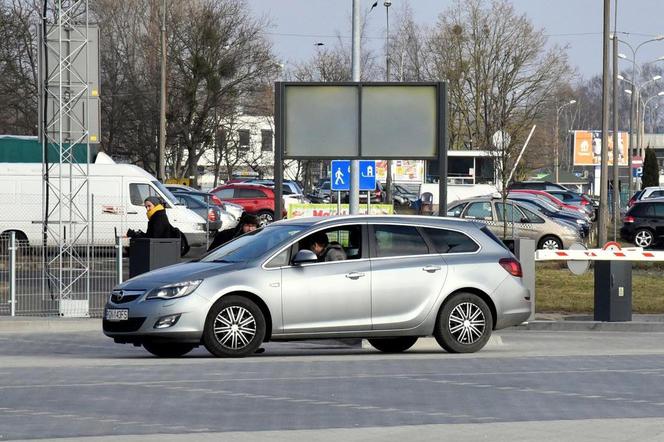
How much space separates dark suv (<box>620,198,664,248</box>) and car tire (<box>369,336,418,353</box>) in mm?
27760

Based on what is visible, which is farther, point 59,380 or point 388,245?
point 388,245

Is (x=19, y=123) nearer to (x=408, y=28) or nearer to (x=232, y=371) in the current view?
(x=408, y=28)

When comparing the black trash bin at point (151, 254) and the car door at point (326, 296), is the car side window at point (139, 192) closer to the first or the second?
the black trash bin at point (151, 254)

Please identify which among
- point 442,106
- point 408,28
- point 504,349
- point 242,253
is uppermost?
point 408,28

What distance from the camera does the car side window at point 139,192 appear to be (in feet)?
117

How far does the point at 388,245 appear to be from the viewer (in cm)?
1537

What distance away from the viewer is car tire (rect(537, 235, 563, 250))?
34.9m

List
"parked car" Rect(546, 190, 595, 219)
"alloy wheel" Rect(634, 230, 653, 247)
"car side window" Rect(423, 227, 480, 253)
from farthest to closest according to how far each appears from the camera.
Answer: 1. "parked car" Rect(546, 190, 595, 219)
2. "alloy wheel" Rect(634, 230, 653, 247)
3. "car side window" Rect(423, 227, 480, 253)

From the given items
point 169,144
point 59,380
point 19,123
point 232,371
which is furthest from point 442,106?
point 169,144

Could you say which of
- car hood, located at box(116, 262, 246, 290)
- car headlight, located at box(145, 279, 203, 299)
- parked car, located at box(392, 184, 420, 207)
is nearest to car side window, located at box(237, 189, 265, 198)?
parked car, located at box(392, 184, 420, 207)

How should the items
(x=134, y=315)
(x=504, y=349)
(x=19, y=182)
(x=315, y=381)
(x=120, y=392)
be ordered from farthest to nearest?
1. (x=19, y=182)
2. (x=504, y=349)
3. (x=134, y=315)
4. (x=315, y=381)
5. (x=120, y=392)

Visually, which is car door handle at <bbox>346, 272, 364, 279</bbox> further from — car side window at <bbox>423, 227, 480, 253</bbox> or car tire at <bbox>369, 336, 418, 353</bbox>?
car tire at <bbox>369, 336, 418, 353</bbox>

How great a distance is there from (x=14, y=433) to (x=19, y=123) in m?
50.5

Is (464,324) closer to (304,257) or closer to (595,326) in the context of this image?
(304,257)
